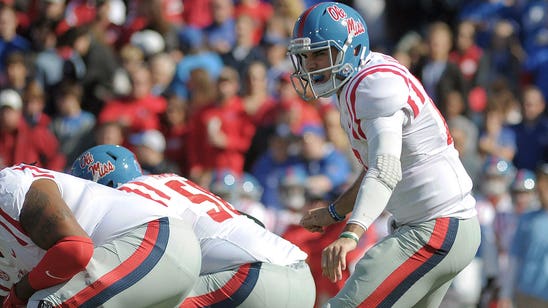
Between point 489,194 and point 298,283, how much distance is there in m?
4.72

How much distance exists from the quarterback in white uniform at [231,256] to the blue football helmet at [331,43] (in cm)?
69

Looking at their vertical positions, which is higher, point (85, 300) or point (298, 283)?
point (85, 300)

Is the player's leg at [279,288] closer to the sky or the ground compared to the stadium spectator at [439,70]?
closer to the sky

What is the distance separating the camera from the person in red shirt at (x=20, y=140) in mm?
10484

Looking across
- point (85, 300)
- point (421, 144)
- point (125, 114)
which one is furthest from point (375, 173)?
point (125, 114)

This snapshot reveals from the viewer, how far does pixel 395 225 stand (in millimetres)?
5316

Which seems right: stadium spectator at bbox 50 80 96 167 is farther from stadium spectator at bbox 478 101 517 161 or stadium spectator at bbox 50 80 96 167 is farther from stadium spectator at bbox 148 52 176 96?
stadium spectator at bbox 478 101 517 161

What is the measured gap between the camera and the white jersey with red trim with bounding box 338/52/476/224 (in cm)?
502

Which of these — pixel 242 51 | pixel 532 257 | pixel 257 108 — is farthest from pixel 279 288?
pixel 242 51

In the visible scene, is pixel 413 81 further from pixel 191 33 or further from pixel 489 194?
pixel 191 33

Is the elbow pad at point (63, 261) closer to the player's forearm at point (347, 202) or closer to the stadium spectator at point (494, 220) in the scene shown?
the player's forearm at point (347, 202)

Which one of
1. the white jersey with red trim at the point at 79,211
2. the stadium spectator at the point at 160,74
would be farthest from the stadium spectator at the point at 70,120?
the white jersey with red trim at the point at 79,211

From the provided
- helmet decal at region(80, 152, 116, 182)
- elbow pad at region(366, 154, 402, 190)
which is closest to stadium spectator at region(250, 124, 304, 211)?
helmet decal at region(80, 152, 116, 182)

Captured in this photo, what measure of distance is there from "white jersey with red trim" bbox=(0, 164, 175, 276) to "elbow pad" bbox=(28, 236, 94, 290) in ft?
0.41
